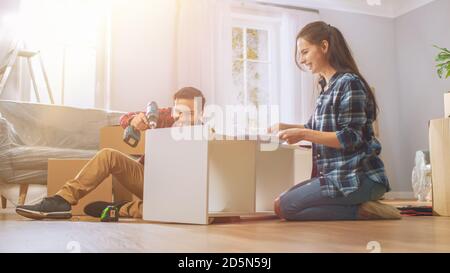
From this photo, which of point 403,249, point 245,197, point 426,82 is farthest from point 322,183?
point 426,82

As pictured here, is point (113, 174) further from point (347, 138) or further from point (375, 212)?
point (375, 212)

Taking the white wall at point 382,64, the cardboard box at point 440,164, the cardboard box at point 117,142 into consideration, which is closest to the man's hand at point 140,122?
the cardboard box at point 117,142

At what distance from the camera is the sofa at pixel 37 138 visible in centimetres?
280

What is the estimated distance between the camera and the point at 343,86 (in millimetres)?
1821

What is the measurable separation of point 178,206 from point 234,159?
1.09 ft

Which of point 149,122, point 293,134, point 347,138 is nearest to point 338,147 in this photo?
point 347,138

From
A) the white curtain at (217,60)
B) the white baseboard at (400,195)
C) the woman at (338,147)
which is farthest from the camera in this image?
the white baseboard at (400,195)

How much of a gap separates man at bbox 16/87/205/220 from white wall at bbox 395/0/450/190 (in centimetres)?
346

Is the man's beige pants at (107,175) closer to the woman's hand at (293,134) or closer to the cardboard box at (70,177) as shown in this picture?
the cardboard box at (70,177)

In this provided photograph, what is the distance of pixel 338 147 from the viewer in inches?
70.2

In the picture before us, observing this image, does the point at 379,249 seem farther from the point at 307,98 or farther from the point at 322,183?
the point at 307,98

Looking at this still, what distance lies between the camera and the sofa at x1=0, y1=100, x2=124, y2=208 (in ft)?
9.19

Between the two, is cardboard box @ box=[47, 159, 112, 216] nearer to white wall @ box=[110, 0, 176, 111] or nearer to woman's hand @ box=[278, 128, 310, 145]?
woman's hand @ box=[278, 128, 310, 145]

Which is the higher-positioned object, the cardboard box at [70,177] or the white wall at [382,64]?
the white wall at [382,64]
